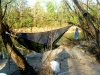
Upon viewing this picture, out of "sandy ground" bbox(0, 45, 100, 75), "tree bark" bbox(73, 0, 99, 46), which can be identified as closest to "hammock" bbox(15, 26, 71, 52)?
"sandy ground" bbox(0, 45, 100, 75)

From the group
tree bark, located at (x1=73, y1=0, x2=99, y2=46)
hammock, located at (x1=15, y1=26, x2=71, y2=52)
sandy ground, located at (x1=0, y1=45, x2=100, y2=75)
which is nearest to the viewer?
tree bark, located at (x1=73, y1=0, x2=99, y2=46)

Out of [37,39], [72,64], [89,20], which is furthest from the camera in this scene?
[37,39]

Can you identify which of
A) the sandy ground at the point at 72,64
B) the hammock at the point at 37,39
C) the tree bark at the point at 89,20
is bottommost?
the sandy ground at the point at 72,64

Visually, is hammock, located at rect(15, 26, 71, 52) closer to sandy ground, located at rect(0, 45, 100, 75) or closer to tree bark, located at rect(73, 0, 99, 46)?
sandy ground, located at rect(0, 45, 100, 75)

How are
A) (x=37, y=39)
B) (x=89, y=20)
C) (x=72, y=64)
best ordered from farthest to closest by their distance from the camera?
1. (x=37, y=39)
2. (x=72, y=64)
3. (x=89, y=20)

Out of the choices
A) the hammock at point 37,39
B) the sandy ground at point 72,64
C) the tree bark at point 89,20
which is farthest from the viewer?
the hammock at point 37,39

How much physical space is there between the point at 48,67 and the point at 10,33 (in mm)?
922

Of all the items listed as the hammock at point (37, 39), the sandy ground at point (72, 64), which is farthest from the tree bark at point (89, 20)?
the hammock at point (37, 39)

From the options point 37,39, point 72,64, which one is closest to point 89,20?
point 72,64

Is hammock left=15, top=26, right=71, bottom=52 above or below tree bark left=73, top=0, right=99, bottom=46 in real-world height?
below

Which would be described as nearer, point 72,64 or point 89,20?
point 89,20

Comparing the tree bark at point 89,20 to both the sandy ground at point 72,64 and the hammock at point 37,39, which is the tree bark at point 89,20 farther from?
the hammock at point 37,39

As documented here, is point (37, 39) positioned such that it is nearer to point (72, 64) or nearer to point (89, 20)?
point (72, 64)

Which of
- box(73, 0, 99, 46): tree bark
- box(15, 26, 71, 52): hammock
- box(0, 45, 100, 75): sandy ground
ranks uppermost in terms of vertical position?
box(73, 0, 99, 46): tree bark
